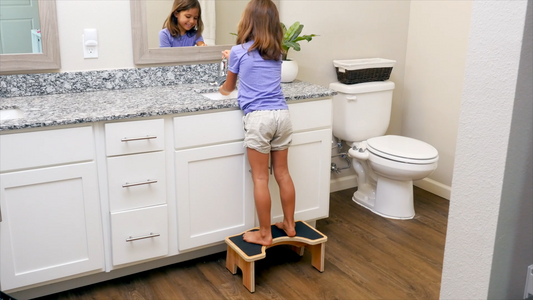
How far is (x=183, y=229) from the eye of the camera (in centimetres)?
235

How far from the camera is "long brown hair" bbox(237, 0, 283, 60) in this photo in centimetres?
221

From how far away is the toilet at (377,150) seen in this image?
9.54 feet

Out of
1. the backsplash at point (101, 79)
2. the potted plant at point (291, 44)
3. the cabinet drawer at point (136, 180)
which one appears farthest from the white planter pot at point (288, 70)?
the cabinet drawer at point (136, 180)

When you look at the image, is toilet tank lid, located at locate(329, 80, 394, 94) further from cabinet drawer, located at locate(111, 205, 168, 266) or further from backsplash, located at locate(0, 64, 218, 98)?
cabinet drawer, located at locate(111, 205, 168, 266)

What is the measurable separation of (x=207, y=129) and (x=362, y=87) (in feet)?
3.81

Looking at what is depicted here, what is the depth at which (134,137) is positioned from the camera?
6.99 ft

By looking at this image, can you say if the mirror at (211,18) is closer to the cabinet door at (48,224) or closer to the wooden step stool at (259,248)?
the cabinet door at (48,224)

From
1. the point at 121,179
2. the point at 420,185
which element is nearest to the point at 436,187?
the point at 420,185

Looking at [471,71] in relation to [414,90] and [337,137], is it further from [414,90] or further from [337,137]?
[414,90]

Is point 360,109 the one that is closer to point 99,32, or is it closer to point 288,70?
point 288,70

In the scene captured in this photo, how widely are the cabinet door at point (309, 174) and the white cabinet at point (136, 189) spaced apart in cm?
57

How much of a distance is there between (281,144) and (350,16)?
1.19m

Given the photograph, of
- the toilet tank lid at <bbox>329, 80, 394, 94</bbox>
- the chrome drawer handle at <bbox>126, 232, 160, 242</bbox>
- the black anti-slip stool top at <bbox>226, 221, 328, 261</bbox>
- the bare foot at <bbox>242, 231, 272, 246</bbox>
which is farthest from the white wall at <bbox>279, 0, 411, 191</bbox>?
the chrome drawer handle at <bbox>126, 232, 160, 242</bbox>

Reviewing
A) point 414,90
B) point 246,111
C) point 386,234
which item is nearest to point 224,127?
point 246,111
